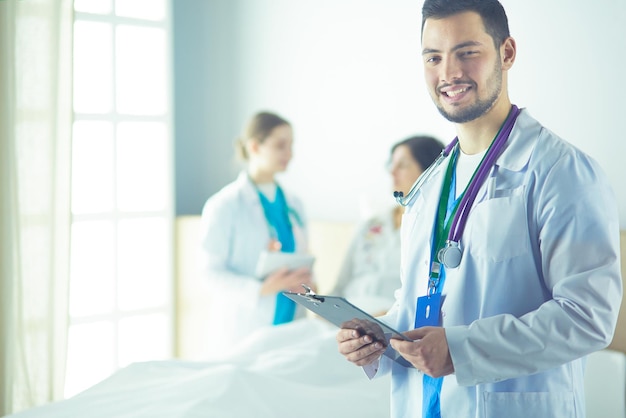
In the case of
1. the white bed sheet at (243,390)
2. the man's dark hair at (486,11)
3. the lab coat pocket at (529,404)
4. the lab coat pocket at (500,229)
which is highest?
the man's dark hair at (486,11)

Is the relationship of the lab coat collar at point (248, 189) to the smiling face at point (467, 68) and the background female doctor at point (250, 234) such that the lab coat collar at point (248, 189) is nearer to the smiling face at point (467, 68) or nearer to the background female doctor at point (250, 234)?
the background female doctor at point (250, 234)

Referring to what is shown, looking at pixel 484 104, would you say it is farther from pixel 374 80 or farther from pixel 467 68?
pixel 374 80

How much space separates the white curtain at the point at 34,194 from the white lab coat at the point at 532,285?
1.72 meters

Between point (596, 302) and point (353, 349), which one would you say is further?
point (353, 349)

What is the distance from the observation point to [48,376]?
9.46 feet

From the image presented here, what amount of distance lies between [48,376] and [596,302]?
7.29ft

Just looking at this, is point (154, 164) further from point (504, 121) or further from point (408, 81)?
point (504, 121)

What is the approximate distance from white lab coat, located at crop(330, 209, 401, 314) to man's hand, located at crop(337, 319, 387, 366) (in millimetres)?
1571

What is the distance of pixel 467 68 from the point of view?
5.08 ft

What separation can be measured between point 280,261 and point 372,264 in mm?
437

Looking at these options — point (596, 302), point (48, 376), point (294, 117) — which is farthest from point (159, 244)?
point (596, 302)

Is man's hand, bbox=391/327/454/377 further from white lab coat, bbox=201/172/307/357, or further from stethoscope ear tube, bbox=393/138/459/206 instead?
white lab coat, bbox=201/172/307/357

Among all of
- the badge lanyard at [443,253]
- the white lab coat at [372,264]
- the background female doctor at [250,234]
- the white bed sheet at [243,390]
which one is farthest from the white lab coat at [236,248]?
the badge lanyard at [443,253]

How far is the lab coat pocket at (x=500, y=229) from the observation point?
1.46 m
